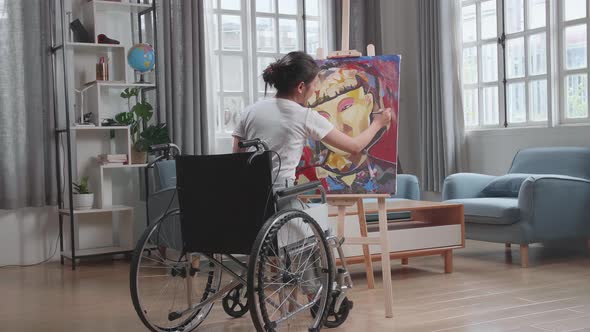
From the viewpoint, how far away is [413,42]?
6859 mm

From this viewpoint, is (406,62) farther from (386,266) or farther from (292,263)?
(292,263)

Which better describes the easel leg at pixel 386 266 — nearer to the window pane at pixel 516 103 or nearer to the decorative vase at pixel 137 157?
the decorative vase at pixel 137 157

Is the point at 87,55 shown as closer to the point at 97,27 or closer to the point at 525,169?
the point at 97,27

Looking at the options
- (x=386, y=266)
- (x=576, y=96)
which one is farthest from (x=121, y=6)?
(x=576, y=96)

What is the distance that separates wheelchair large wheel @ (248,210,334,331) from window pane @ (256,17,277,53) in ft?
12.3

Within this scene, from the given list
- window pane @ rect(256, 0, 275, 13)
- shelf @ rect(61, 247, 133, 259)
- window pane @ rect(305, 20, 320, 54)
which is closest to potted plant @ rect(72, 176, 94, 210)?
shelf @ rect(61, 247, 133, 259)

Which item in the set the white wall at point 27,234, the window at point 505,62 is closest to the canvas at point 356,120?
the window at point 505,62

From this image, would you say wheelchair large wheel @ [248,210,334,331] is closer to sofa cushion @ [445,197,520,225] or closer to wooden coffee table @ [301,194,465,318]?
wooden coffee table @ [301,194,465,318]

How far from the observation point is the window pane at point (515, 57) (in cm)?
591

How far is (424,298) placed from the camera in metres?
3.78

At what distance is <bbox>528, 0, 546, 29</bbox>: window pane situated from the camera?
5723 millimetres

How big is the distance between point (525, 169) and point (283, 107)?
286 centimetres

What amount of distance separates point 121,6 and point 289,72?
302 centimetres

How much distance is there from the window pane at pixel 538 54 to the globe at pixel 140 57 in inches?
113
